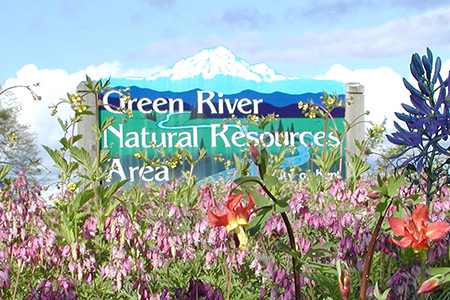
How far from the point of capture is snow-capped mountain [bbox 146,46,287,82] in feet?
39.8

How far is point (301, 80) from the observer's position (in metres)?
12.4

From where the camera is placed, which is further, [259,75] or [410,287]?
[259,75]

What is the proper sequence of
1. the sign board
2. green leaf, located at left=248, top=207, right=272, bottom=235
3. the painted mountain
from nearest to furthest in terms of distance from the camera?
green leaf, located at left=248, top=207, right=272, bottom=235 < the sign board < the painted mountain

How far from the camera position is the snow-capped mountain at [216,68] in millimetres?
12117

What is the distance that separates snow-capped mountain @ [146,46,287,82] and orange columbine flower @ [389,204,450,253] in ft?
34.1

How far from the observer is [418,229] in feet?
6.10

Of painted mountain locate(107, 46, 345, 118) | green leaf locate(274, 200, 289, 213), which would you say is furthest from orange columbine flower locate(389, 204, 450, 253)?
painted mountain locate(107, 46, 345, 118)

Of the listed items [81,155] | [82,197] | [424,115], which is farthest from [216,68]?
[424,115]

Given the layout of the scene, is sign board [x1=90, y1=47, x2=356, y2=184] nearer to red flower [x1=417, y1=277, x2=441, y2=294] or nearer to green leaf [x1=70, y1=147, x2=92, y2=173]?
green leaf [x1=70, y1=147, x2=92, y2=173]

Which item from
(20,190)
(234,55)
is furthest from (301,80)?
(20,190)

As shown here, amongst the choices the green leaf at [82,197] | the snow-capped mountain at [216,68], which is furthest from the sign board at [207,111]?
the green leaf at [82,197]

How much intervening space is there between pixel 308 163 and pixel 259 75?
2094 millimetres

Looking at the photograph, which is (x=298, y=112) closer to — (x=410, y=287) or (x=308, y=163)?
(x=308, y=163)

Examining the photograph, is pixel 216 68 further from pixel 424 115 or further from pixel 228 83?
pixel 424 115
